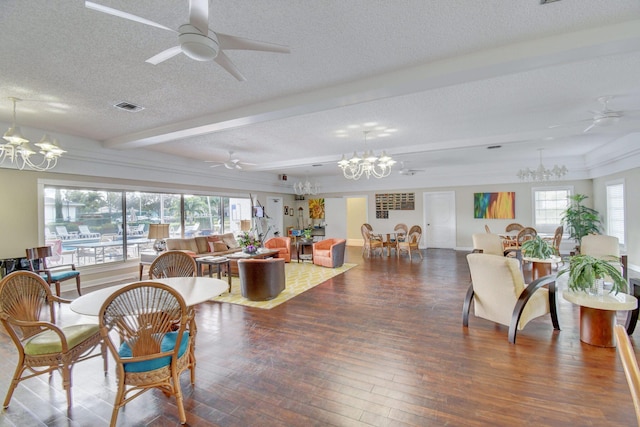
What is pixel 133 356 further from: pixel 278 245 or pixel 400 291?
pixel 278 245

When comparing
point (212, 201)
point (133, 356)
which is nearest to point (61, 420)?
point (133, 356)

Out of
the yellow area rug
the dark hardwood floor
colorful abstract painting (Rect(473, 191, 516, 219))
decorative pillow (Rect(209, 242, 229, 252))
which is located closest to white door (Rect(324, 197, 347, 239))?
the yellow area rug

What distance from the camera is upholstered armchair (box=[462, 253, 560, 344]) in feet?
10.3

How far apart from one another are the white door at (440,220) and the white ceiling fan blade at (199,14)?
33.0 ft

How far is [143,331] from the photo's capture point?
6.44ft

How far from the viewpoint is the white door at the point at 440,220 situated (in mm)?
10359

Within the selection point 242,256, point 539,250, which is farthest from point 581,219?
point 242,256

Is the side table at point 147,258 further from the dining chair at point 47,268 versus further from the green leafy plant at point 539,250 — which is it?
the green leafy plant at point 539,250

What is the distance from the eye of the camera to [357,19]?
218 centimetres

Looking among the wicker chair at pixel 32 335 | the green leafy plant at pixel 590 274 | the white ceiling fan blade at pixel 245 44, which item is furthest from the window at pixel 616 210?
the wicker chair at pixel 32 335

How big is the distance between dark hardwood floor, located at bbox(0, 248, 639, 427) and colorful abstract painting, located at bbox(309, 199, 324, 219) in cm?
856

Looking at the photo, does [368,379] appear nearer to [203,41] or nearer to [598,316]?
[598,316]

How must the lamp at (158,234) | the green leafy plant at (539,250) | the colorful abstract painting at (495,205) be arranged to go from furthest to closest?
the colorful abstract painting at (495,205)
the lamp at (158,234)
the green leafy plant at (539,250)

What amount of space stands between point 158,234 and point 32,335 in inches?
173
